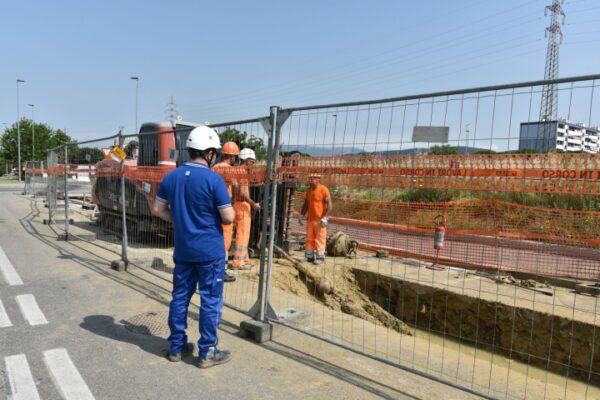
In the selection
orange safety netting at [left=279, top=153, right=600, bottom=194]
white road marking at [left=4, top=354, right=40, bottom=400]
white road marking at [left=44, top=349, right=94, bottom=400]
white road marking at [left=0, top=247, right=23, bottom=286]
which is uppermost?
orange safety netting at [left=279, top=153, right=600, bottom=194]

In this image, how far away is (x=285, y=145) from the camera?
4.37 meters

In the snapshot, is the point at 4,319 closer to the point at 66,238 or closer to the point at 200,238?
the point at 200,238

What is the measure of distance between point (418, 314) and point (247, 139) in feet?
15.5

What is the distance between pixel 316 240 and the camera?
Result: 827 centimetres

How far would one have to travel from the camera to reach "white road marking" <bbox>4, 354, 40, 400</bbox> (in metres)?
2.99

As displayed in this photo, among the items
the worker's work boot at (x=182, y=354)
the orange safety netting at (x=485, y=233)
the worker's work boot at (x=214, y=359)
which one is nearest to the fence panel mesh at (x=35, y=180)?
the orange safety netting at (x=485, y=233)

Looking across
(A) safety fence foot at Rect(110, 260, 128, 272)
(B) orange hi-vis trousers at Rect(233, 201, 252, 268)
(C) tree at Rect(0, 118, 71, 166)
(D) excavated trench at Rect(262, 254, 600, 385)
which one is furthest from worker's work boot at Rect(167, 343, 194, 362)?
(C) tree at Rect(0, 118, 71, 166)

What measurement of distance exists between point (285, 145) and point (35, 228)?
10.2 m

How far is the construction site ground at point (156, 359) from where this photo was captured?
314 cm

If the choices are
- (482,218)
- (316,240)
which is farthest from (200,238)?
(482,218)

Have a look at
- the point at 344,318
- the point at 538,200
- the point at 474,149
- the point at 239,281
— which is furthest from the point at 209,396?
the point at 538,200

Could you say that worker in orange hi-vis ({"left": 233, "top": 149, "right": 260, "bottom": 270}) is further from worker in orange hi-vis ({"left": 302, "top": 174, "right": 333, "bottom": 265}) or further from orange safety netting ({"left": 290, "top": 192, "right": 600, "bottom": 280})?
orange safety netting ({"left": 290, "top": 192, "right": 600, "bottom": 280})

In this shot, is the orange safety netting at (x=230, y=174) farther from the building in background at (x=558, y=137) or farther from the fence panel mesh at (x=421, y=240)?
the building in background at (x=558, y=137)

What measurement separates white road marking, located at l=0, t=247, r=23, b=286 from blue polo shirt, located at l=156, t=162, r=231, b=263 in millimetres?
3971
